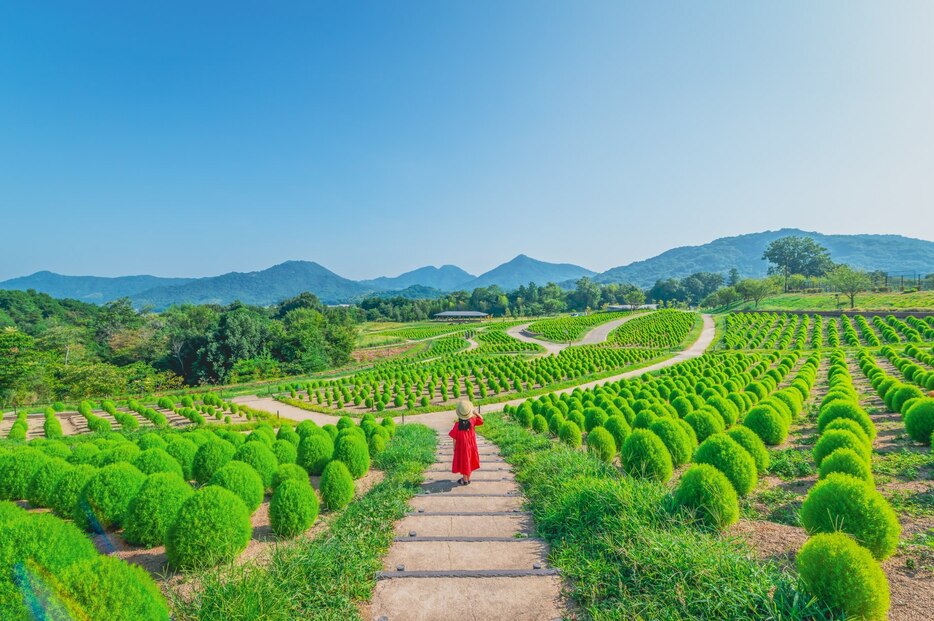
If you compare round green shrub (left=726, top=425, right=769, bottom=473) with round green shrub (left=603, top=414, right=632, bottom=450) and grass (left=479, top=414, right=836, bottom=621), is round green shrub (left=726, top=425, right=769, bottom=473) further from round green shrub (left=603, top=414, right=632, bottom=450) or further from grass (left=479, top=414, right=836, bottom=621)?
grass (left=479, top=414, right=836, bottom=621)

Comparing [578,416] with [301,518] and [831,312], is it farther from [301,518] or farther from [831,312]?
[831,312]

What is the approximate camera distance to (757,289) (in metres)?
87.3

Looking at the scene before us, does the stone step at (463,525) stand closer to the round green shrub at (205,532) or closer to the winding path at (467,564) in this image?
the winding path at (467,564)

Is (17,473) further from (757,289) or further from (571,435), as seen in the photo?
(757,289)

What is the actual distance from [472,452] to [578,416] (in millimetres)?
6024

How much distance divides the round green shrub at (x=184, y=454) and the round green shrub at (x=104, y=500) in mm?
3088

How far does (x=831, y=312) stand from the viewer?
59062 millimetres

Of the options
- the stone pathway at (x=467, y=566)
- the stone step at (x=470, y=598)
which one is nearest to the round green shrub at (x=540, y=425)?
the stone pathway at (x=467, y=566)

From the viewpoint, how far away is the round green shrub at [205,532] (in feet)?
16.5

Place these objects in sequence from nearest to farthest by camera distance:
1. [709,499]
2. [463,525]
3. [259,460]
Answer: [709,499] < [463,525] < [259,460]

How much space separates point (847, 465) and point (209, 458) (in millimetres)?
12124

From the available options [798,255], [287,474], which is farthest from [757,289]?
[287,474]

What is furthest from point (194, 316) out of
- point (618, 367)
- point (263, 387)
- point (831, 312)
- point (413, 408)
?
point (831, 312)

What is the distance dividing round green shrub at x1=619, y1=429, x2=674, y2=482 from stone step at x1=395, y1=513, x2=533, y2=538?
2.76m
